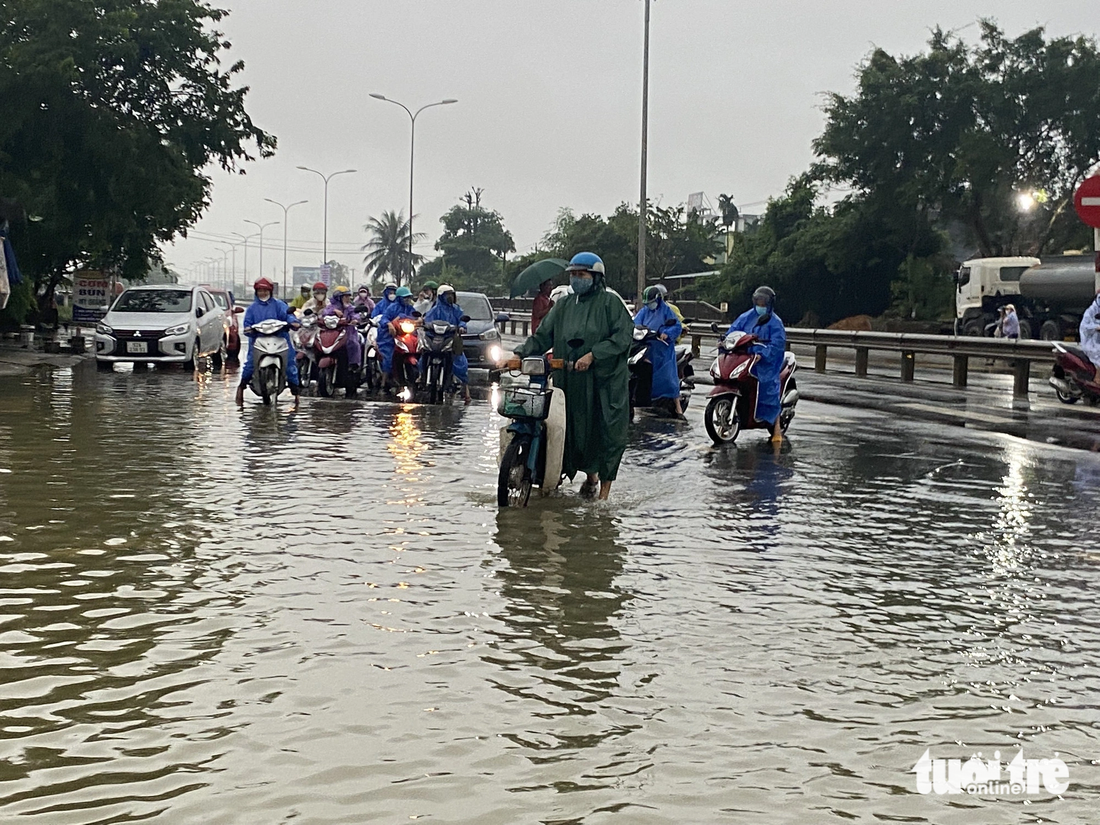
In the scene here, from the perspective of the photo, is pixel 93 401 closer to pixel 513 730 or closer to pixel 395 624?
pixel 395 624

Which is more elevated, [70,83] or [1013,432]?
[70,83]

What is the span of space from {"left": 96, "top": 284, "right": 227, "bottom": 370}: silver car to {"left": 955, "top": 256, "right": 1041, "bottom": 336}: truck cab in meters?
26.1

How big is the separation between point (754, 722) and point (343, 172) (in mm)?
86562

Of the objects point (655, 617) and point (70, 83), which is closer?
point (655, 617)

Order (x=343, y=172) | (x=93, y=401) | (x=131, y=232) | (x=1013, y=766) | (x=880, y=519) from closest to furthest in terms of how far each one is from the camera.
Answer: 1. (x=1013, y=766)
2. (x=880, y=519)
3. (x=93, y=401)
4. (x=131, y=232)
5. (x=343, y=172)

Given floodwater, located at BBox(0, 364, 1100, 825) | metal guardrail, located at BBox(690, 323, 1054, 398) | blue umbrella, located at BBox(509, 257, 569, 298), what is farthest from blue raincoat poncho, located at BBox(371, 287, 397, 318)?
floodwater, located at BBox(0, 364, 1100, 825)

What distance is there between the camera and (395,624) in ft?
20.3

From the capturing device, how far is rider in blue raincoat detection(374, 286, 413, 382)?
68.8 feet

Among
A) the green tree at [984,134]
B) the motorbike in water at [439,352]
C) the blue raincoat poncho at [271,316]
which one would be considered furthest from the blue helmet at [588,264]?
the green tree at [984,134]

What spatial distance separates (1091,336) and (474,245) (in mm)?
102138

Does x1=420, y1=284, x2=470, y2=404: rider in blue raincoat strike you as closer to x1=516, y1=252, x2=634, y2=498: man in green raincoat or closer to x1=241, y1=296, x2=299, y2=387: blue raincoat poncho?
x1=241, y1=296, x2=299, y2=387: blue raincoat poncho

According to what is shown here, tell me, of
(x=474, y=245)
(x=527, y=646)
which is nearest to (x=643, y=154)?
(x=527, y=646)

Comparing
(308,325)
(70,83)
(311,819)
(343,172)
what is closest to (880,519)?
(311,819)

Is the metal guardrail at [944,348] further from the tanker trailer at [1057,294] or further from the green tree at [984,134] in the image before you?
the green tree at [984,134]
